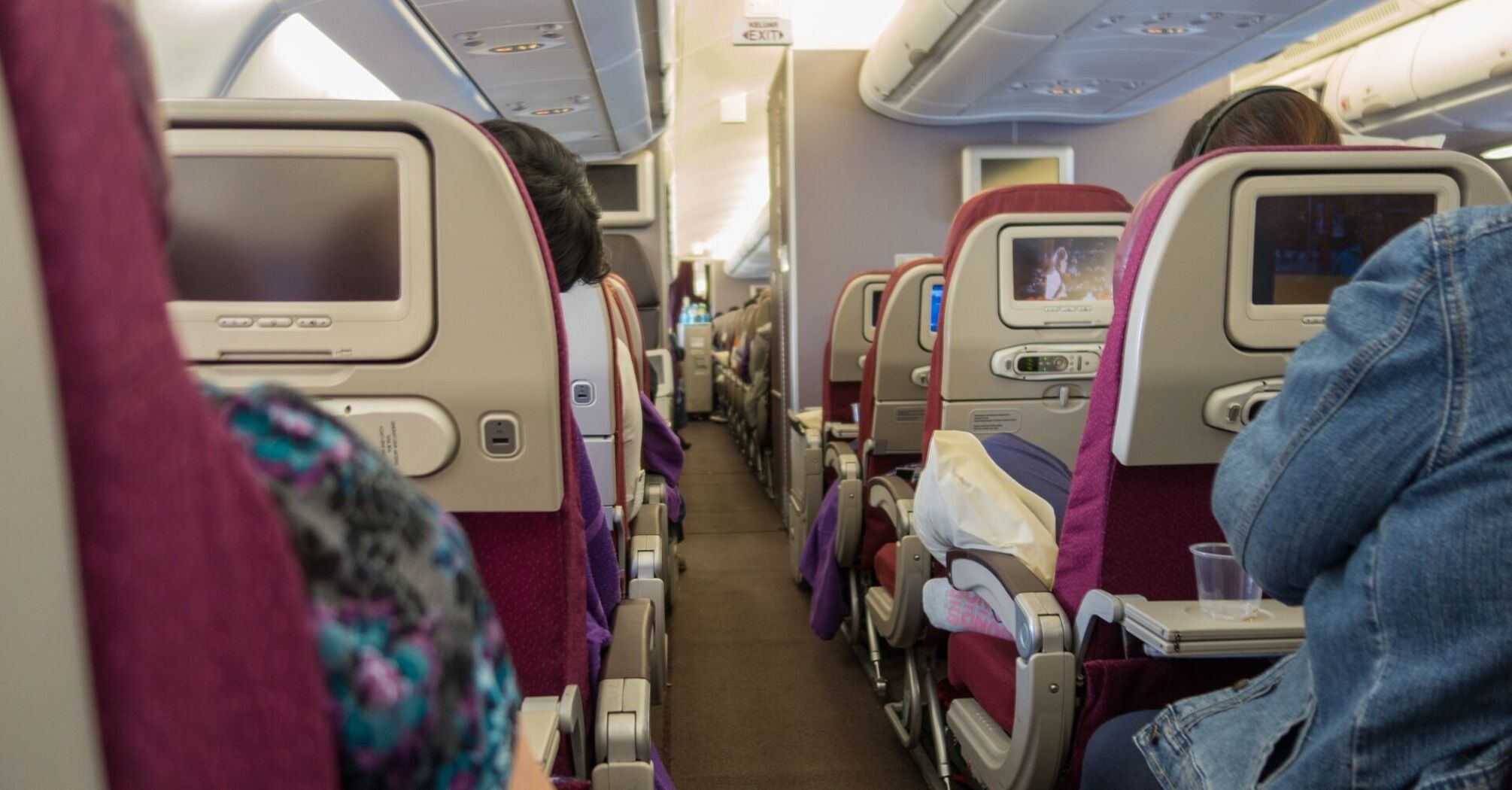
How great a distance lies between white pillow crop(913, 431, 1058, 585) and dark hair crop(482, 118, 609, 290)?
34.4 inches

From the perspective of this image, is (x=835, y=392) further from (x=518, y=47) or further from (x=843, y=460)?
(x=518, y=47)

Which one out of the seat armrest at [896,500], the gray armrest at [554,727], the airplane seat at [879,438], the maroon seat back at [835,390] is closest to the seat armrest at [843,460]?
the airplane seat at [879,438]

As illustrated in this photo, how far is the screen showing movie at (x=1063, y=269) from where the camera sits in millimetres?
3002

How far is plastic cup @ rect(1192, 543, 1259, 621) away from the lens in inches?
63.4

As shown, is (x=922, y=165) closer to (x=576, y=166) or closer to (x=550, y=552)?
(x=576, y=166)

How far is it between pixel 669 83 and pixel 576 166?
4.93 meters

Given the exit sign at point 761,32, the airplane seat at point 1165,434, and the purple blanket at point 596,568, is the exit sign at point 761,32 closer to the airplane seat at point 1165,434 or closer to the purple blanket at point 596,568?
the airplane seat at point 1165,434

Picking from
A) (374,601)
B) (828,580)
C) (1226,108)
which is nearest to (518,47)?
(828,580)

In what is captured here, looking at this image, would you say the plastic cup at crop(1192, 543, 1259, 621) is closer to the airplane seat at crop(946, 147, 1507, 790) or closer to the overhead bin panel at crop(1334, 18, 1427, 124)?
the airplane seat at crop(946, 147, 1507, 790)

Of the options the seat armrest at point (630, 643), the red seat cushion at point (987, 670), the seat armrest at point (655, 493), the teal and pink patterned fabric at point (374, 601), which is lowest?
the red seat cushion at point (987, 670)

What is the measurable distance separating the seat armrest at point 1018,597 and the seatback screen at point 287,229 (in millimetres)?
1253

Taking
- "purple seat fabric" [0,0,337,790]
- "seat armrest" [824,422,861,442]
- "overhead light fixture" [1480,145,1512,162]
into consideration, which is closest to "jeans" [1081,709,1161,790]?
"purple seat fabric" [0,0,337,790]

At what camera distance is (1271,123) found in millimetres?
1888

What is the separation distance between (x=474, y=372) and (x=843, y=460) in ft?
9.39
